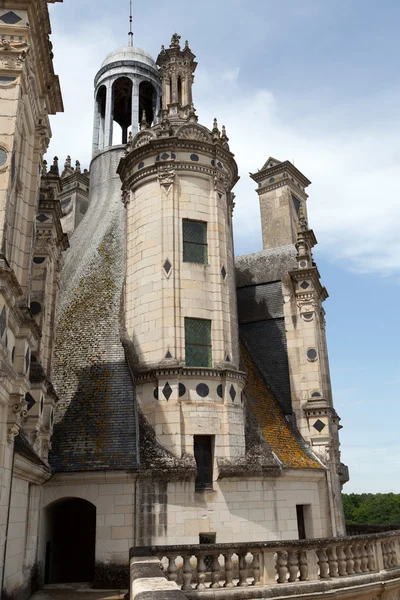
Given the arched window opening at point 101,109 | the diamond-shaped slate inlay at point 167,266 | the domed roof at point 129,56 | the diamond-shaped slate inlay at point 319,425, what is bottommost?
the diamond-shaped slate inlay at point 319,425

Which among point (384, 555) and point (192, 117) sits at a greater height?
point (192, 117)

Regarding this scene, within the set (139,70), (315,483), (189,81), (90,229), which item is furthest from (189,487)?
(139,70)

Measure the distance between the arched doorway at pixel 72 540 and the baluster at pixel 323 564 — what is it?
28.8ft

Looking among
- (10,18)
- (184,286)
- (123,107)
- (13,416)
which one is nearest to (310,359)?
(184,286)

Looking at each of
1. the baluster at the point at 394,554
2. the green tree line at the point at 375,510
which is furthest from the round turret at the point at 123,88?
the green tree line at the point at 375,510

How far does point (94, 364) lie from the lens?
1850 centimetres

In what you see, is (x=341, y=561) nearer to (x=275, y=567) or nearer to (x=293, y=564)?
(x=293, y=564)

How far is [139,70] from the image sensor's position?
106ft

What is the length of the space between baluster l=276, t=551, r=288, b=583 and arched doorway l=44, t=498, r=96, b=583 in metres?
8.65

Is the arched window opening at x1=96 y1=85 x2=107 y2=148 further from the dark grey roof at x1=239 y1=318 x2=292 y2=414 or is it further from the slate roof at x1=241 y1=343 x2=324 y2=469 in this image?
Answer: the slate roof at x1=241 y1=343 x2=324 y2=469

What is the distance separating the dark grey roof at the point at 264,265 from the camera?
24.9 metres

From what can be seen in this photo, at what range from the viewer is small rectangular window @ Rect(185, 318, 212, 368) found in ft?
55.7

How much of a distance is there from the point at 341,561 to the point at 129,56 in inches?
1179

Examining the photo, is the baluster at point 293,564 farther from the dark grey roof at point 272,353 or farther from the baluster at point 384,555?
the dark grey roof at point 272,353
